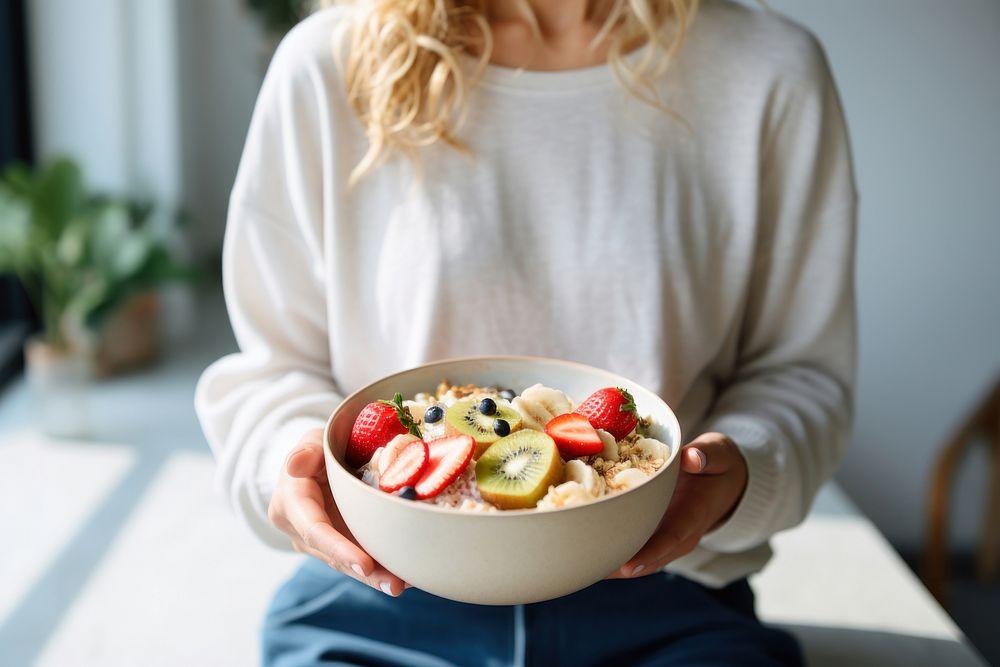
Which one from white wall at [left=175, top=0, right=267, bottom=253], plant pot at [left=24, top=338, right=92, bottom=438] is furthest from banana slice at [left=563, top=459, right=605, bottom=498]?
white wall at [left=175, top=0, right=267, bottom=253]

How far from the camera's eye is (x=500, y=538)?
2.12 ft

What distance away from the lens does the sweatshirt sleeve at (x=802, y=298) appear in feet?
3.51

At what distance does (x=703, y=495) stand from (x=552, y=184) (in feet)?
1.26

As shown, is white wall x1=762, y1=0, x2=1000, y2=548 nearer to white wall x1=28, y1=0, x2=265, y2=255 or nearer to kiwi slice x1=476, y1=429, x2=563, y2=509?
white wall x1=28, y1=0, x2=265, y2=255

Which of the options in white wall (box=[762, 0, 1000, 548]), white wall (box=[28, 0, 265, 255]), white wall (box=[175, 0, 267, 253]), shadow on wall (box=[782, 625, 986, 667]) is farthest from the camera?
white wall (box=[175, 0, 267, 253])

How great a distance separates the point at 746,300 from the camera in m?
1.19

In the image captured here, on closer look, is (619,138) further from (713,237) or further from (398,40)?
(398,40)

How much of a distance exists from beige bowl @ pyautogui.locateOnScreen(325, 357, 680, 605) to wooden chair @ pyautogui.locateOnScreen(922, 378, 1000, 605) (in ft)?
6.35

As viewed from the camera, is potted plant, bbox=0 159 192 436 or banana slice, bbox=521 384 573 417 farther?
potted plant, bbox=0 159 192 436

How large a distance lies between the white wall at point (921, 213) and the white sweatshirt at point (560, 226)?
1334 mm

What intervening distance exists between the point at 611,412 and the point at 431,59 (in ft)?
1.64

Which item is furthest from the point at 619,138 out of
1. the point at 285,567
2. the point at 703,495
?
the point at 285,567

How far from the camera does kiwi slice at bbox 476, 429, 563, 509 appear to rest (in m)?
0.67

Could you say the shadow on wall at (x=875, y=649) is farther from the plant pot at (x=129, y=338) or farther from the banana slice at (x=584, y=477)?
the plant pot at (x=129, y=338)
